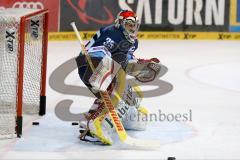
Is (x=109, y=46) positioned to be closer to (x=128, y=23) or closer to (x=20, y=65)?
(x=128, y=23)

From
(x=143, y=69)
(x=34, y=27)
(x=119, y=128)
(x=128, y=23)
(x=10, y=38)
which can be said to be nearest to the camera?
(x=119, y=128)

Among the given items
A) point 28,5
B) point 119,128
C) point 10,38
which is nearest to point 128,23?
point 119,128

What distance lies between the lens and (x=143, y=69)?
16.4 feet

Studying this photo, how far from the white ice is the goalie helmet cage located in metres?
0.15

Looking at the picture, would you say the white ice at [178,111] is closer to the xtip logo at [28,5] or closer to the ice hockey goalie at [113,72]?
the ice hockey goalie at [113,72]

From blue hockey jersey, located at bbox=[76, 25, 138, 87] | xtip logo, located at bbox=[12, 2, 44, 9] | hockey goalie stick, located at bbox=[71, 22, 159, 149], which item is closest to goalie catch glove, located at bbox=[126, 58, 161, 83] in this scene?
blue hockey jersey, located at bbox=[76, 25, 138, 87]

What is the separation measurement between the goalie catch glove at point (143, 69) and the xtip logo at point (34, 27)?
814mm

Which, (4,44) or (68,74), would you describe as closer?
(4,44)

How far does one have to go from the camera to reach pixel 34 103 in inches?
220

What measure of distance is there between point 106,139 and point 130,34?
74 cm

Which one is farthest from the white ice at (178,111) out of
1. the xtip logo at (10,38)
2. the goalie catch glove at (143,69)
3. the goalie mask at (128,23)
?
the goalie mask at (128,23)

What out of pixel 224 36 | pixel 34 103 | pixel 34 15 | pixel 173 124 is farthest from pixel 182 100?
pixel 224 36

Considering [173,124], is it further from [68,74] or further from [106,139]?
[68,74]

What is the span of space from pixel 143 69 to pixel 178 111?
1017 mm
